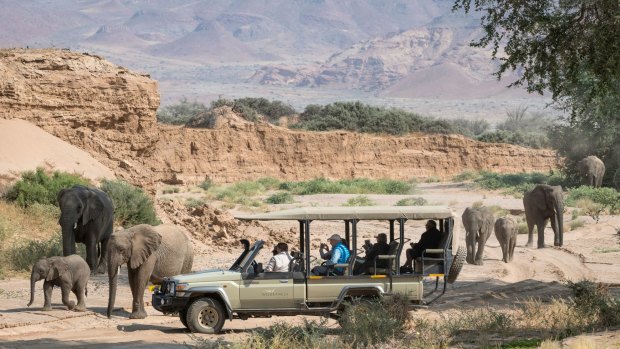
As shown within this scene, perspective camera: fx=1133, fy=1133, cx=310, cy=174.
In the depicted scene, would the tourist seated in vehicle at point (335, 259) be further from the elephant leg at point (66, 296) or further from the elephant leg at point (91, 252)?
the elephant leg at point (91, 252)

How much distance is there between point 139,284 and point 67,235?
186 inches

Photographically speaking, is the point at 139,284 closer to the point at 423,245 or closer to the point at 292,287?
the point at 292,287

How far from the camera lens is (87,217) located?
23828mm

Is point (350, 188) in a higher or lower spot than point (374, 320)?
Result: higher

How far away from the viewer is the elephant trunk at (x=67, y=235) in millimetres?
23000

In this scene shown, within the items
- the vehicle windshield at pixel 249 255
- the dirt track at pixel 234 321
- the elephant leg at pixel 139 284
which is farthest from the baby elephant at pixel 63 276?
the vehicle windshield at pixel 249 255

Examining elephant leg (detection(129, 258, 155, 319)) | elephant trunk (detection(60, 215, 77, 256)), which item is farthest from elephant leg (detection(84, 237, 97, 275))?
elephant leg (detection(129, 258, 155, 319))

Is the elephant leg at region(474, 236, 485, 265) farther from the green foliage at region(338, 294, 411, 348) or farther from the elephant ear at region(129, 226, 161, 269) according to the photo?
the green foliage at region(338, 294, 411, 348)

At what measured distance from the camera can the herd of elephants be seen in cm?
1872

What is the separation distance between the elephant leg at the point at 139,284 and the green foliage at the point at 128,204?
1012cm

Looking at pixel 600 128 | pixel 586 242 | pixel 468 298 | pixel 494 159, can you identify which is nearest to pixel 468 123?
pixel 494 159

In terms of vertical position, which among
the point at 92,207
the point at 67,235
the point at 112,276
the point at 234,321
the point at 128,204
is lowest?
the point at 234,321

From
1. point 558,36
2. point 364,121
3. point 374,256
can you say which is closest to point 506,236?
point 558,36

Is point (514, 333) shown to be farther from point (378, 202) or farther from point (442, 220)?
point (378, 202)
